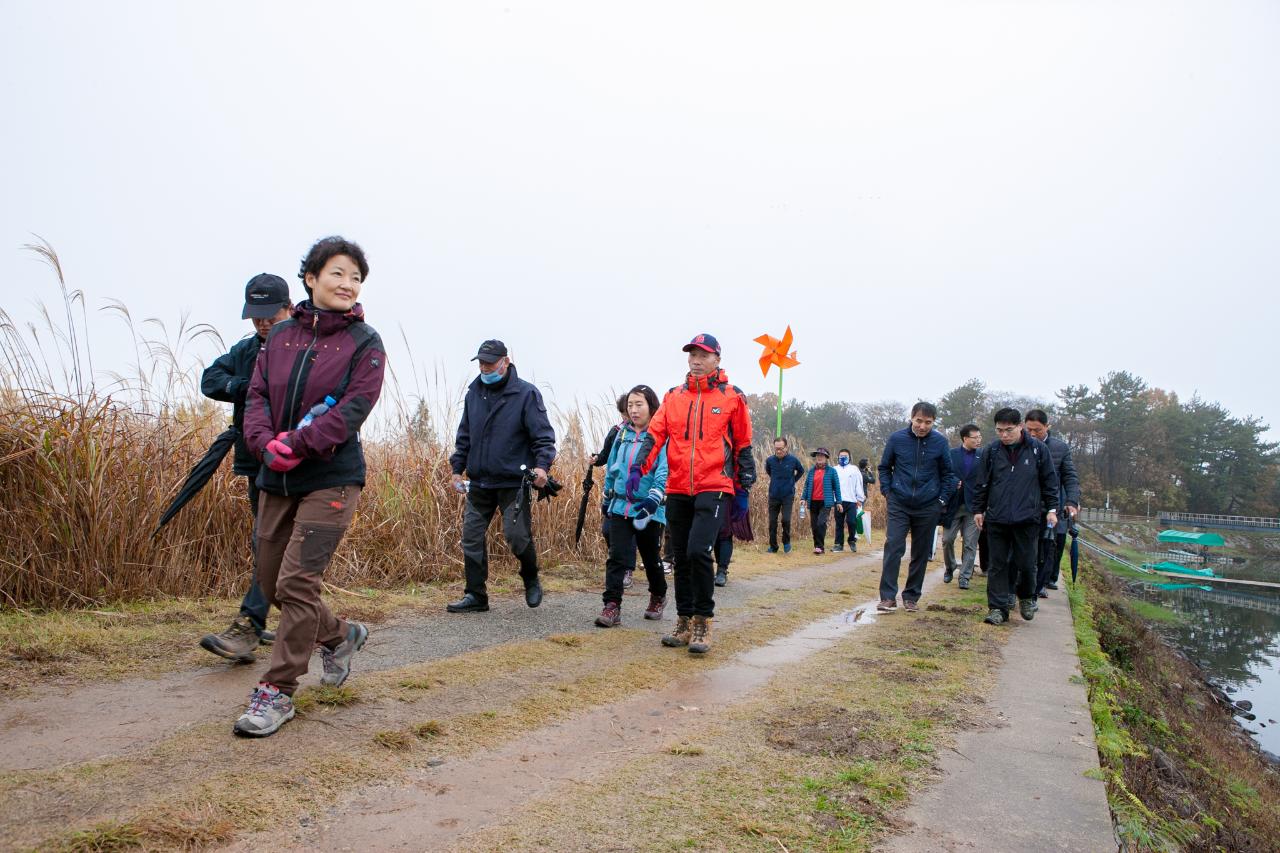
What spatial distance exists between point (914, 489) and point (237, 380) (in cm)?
591

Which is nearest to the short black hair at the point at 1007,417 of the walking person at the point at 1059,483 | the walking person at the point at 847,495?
the walking person at the point at 1059,483

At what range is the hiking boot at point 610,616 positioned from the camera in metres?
6.12

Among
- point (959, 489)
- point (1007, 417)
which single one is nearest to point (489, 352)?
point (1007, 417)

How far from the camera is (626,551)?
6.32 m

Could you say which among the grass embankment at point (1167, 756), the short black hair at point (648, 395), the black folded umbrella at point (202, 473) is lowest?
the grass embankment at point (1167, 756)

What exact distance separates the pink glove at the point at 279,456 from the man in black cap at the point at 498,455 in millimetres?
2908

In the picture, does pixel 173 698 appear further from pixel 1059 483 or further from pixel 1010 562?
pixel 1059 483

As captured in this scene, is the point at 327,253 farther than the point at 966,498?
No

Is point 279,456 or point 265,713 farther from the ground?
point 279,456

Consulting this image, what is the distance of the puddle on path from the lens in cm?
247

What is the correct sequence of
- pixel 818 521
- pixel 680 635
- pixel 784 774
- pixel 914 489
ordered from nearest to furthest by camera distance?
pixel 784 774 < pixel 680 635 < pixel 914 489 < pixel 818 521

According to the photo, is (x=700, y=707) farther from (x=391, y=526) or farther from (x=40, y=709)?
(x=391, y=526)

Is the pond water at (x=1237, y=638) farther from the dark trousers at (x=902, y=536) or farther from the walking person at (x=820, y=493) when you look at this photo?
the dark trousers at (x=902, y=536)

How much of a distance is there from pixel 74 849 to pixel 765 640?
15.1 feet
